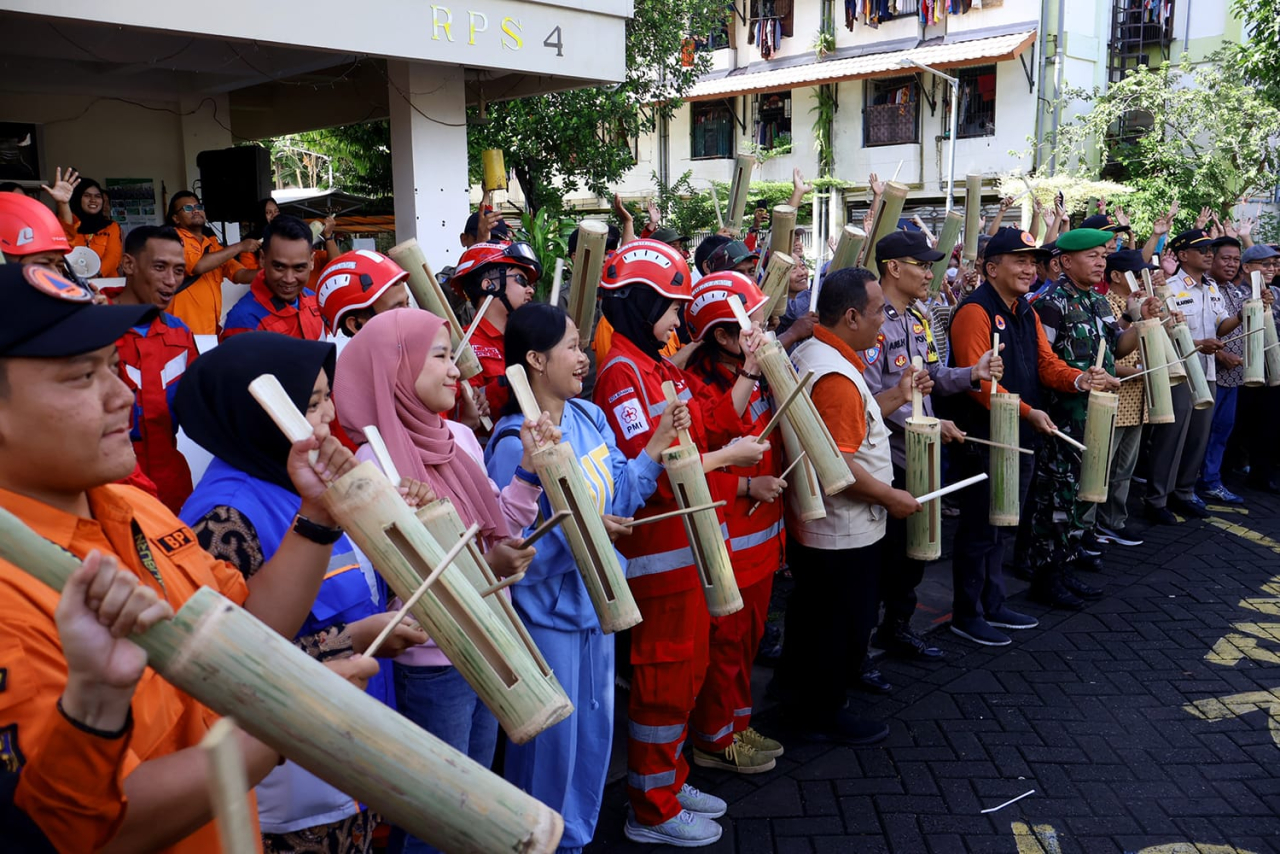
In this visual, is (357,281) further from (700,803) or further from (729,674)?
(700,803)

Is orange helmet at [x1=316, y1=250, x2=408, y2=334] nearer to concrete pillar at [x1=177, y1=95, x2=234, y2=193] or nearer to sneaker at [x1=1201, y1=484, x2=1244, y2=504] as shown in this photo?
sneaker at [x1=1201, y1=484, x2=1244, y2=504]

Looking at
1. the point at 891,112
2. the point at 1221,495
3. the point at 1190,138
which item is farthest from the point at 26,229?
the point at 891,112

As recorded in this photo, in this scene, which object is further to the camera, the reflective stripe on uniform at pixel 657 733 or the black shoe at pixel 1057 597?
the black shoe at pixel 1057 597

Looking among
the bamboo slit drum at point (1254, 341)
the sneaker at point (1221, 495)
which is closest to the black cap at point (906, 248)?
the bamboo slit drum at point (1254, 341)

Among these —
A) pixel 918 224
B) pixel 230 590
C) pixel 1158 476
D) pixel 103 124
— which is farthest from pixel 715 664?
pixel 103 124

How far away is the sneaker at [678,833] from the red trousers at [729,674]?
21.2 inches

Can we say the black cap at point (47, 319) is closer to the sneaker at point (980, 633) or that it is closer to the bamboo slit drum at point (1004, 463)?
the bamboo slit drum at point (1004, 463)

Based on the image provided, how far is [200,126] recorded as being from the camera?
11516mm

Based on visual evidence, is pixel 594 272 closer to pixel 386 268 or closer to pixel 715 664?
pixel 386 268

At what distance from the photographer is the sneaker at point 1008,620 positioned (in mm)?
5602

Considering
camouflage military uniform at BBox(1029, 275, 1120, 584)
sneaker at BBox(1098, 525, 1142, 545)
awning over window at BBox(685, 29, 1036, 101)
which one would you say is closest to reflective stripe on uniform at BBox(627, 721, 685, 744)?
camouflage military uniform at BBox(1029, 275, 1120, 584)

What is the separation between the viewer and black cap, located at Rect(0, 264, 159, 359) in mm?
1414

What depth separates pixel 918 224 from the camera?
6062 mm

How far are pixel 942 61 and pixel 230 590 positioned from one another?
2306cm
